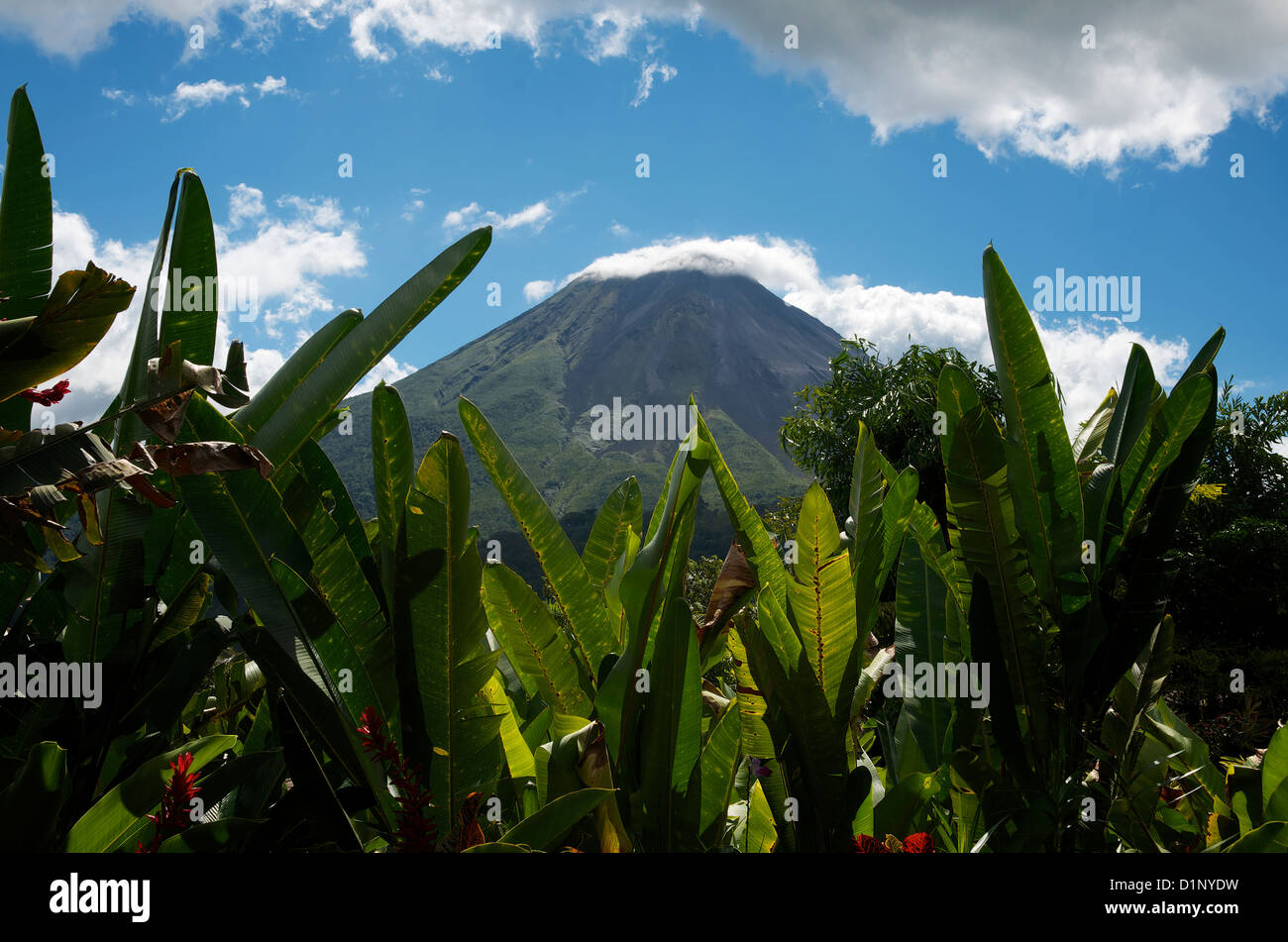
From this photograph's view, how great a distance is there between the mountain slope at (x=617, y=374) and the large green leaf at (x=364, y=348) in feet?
303

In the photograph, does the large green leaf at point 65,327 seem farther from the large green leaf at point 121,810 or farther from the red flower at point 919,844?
the red flower at point 919,844

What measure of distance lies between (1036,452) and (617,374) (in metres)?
119

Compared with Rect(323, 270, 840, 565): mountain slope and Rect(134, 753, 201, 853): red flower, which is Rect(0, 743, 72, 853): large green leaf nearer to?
Rect(134, 753, 201, 853): red flower

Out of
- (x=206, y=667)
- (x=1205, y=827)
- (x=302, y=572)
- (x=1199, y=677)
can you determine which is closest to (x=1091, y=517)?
(x=1205, y=827)

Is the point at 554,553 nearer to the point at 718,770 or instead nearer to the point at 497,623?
the point at 497,623

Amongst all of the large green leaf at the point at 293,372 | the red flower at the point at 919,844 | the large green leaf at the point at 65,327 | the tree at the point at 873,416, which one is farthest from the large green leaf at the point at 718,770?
the tree at the point at 873,416

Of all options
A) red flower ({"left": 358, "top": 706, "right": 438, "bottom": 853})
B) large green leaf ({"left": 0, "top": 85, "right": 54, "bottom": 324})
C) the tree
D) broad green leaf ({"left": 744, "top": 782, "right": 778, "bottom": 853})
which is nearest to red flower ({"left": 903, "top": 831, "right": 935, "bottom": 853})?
broad green leaf ({"left": 744, "top": 782, "right": 778, "bottom": 853})

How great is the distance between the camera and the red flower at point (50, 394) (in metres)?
1.14

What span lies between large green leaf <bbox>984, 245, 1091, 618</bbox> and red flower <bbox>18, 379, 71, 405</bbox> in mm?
1400

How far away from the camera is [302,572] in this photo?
3.31ft

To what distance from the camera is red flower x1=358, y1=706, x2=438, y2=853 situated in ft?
2.87

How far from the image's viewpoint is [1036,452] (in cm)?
123

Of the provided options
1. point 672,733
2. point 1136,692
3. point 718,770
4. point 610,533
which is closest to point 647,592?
point 672,733
